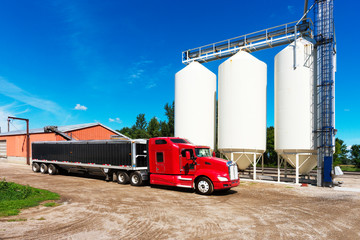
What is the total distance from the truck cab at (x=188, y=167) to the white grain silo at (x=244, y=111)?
17.3 feet

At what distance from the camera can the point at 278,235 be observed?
717cm

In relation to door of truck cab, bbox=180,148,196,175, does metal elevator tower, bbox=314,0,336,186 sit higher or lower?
higher

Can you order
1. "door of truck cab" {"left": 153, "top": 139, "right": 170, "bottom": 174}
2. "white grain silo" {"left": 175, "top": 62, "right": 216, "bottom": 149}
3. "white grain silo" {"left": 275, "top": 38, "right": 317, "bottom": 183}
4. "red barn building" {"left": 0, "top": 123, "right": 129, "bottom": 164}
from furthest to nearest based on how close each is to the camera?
"red barn building" {"left": 0, "top": 123, "right": 129, "bottom": 164}, "white grain silo" {"left": 175, "top": 62, "right": 216, "bottom": 149}, "white grain silo" {"left": 275, "top": 38, "right": 317, "bottom": 183}, "door of truck cab" {"left": 153, "top": 139, "right": 170, "bottom": 174}

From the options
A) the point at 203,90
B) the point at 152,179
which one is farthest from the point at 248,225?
the point at 203,90

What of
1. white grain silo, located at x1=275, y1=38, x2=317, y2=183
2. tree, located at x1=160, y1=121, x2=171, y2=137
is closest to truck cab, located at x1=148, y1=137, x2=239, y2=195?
white grain silo, located at x1=275, y1=38, x2=317, y2=183

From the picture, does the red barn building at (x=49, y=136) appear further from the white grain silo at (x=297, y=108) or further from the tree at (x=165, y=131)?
the tree at (x=165, y=131)

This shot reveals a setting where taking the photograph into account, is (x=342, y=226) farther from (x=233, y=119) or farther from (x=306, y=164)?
(x=233, y=119)

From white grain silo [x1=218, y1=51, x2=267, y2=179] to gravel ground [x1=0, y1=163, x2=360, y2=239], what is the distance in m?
6.02

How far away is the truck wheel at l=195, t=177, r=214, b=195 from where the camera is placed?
13.1 m

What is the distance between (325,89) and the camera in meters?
17.3

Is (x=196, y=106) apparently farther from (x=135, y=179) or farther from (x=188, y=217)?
(x=188, y=217)

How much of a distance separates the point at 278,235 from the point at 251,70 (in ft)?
47.6

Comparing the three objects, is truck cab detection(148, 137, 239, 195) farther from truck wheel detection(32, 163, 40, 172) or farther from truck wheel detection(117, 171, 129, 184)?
truck wheel detection(32, 163, 40, 172)

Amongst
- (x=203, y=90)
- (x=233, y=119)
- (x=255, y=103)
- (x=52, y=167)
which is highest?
(x=203, y=90)
